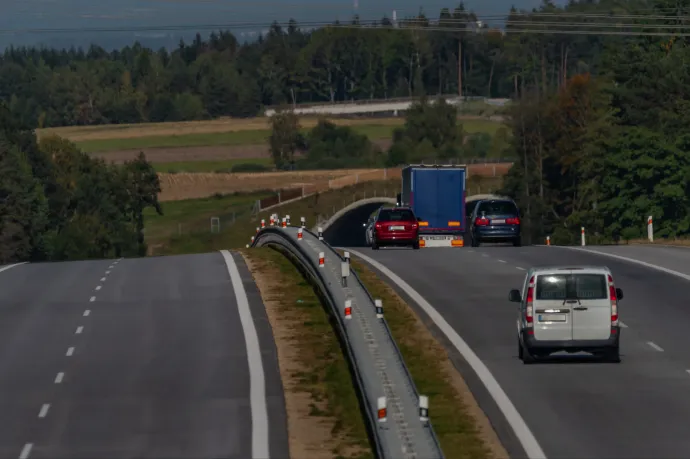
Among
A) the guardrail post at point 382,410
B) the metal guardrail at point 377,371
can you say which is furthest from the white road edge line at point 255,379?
the guardrail post at point 382,410

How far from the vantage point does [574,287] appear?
82.9 feet

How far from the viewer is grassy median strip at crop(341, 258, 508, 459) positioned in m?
19.9

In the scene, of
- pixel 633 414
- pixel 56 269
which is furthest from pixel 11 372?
pixel 56 269

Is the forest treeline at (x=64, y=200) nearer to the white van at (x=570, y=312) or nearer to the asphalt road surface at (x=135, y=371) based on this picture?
the asphalt road surface at (x=135, y=371)

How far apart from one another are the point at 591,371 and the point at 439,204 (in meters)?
34.9

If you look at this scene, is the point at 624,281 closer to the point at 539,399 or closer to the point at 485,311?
the point at 485,311

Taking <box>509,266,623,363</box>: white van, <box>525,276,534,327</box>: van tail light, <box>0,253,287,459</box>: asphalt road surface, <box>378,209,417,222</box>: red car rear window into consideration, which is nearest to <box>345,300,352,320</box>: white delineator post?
<box>0,253,287,459</box>: asphalt road surface

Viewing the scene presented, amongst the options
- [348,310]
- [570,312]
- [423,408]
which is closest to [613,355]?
[570,312]

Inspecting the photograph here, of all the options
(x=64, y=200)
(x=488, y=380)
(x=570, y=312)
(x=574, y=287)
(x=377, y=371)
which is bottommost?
(x=64, y=200)

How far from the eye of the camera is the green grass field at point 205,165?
18038 cm

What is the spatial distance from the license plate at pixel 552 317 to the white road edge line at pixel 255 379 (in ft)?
16.1

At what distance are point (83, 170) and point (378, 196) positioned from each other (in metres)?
40.8

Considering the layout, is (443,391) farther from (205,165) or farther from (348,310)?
(205,165)

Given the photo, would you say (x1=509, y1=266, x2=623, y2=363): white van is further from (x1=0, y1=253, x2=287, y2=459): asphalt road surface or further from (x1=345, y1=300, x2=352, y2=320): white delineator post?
(x1=0, y1=253, x2=287, y2=459): asphalt road surface
